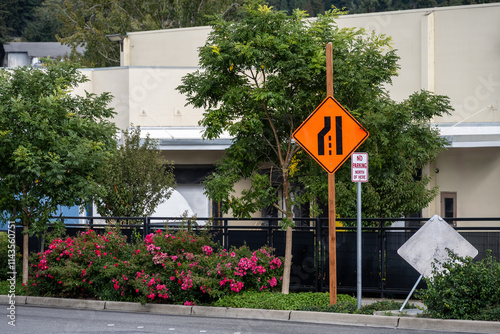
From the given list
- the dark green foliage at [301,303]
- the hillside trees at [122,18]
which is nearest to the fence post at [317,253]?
the dark green foliage at [301,303]

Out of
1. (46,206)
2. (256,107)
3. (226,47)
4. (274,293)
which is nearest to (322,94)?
(256,107)

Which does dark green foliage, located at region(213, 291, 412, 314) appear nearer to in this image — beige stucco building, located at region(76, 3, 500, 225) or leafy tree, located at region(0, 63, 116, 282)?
leafy tree, located at region(0, 63, 116, 282)

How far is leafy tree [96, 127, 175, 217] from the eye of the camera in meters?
19.5

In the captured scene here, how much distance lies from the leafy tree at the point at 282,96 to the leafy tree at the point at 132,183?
6.31 meters

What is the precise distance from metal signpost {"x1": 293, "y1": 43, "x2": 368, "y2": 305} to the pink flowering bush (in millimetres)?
1977

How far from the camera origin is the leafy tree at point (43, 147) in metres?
14.5

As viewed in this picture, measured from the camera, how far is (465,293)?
10547mm

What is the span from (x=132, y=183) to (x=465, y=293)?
1157cm

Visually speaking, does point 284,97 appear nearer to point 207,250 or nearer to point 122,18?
point 207,250

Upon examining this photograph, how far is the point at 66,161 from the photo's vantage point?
14422mm

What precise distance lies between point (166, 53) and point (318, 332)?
22744 millimetres

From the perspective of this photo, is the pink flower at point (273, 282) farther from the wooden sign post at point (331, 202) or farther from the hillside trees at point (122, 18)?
the hillside trees at point (122, 18)

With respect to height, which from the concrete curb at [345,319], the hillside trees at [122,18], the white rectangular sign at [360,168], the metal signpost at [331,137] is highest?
the hillside trees at [122,18]

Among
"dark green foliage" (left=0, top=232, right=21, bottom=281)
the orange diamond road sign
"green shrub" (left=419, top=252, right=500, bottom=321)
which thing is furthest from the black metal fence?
"dark green foliage" (left=0, top=232, right=21, bottom=281)
